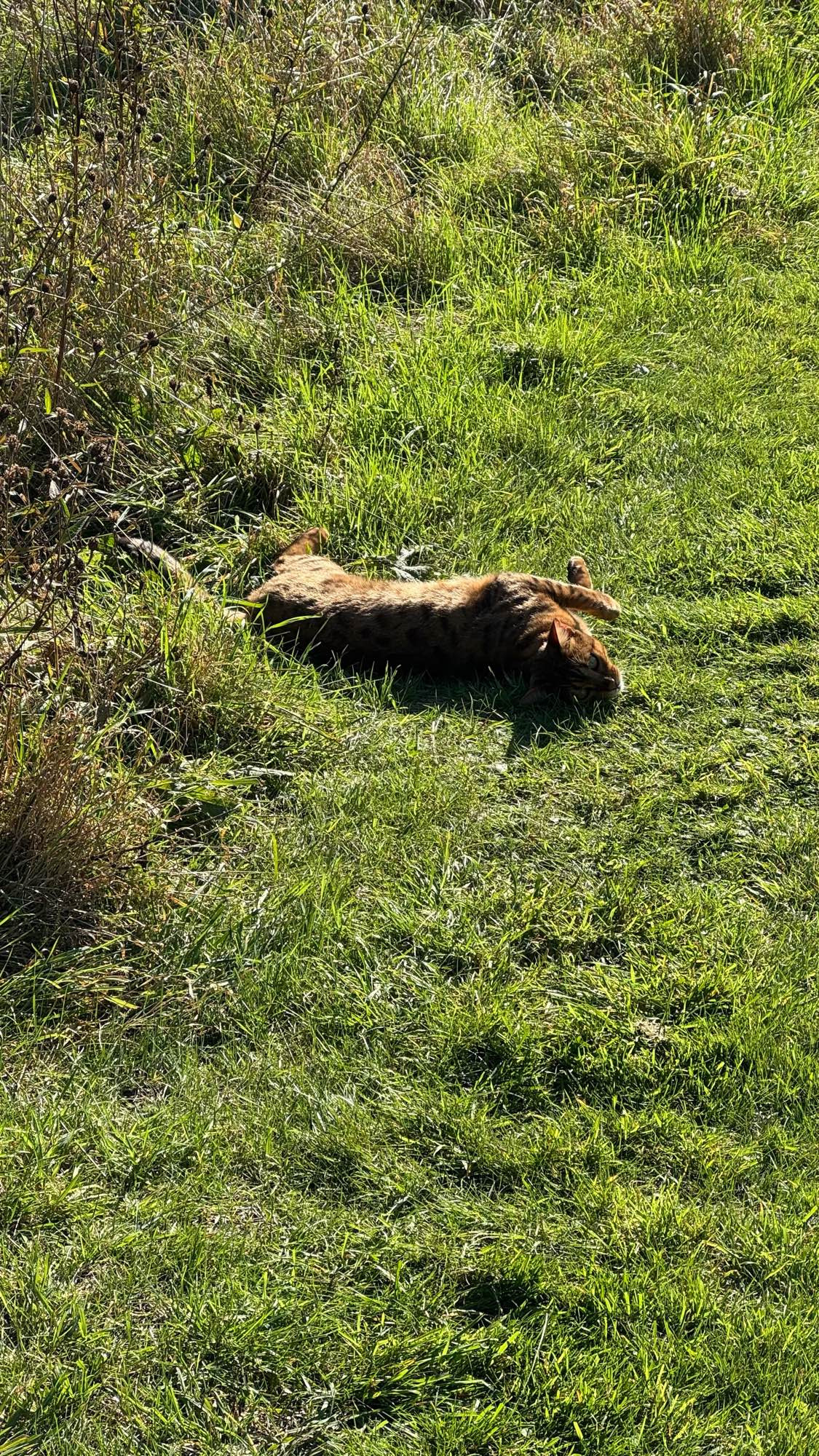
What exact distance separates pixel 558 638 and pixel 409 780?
2.56 ft

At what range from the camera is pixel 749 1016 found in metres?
4.02

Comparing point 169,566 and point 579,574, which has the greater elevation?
point 579,574

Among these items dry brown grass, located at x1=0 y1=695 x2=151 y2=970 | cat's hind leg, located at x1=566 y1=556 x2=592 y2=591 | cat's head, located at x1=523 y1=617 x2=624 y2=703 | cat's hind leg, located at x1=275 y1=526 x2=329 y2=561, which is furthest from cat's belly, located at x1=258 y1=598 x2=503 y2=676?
dry brown grass, located at x1=0 y1=695 x2=151 y2=970

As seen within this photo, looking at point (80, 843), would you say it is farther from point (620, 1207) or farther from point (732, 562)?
point (732, 562)

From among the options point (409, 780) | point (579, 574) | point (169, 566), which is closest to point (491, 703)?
point (409, 780)

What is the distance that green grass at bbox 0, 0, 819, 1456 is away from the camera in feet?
11.1

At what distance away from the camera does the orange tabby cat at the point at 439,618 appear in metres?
5.35

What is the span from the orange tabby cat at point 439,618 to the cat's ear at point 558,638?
0.09 m

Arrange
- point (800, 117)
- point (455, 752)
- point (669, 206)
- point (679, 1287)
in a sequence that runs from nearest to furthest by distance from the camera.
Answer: point (679, 1287) → point (455, 752) → point (669, 206) → point (800, 117)

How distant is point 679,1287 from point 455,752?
7.14ft

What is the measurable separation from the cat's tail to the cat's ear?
1.17m

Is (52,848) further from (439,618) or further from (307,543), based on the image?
(307,543)

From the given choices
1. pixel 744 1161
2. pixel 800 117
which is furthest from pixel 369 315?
pixel 744 1161

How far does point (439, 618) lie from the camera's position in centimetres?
545
